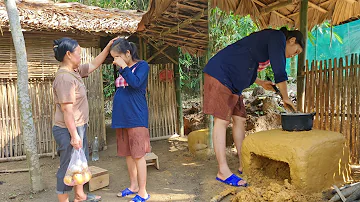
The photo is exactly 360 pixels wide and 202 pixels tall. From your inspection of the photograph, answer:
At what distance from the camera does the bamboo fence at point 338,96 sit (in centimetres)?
336

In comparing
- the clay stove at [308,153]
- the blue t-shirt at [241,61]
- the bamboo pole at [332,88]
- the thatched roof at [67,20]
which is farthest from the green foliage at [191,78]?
the clay stove at [308,153]

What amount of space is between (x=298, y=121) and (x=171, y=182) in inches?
63.9

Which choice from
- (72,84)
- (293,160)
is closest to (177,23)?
(72,84)

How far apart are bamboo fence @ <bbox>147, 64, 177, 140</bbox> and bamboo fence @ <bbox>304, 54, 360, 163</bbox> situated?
3.37m

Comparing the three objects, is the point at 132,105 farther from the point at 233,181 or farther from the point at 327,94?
the point at 327,94

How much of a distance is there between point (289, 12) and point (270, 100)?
190 cm

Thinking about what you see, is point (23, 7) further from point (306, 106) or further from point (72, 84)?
point (306, 106)

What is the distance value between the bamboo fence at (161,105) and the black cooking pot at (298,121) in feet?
12.7

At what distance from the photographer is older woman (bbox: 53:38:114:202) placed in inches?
88.5

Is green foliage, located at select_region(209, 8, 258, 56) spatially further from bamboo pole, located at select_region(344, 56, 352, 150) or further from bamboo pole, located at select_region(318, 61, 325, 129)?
bamboo pole, located at select_region(344, 56, 352, 150)

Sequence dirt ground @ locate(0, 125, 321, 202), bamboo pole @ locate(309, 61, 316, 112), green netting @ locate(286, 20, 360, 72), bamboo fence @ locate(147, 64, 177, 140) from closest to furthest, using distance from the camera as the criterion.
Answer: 1. dirt ground @ locate(0, 125, 321, 202)
2. bamboo pole @ locate(309, 61, 316, 112)
3. bamboo fence @ locate(147, 64, 177, 140)
4. green netting @ locate(286, 20, 360, 72)

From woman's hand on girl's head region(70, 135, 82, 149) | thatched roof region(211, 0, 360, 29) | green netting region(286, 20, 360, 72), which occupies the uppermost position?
green netting region(286, 20, 360, 72)

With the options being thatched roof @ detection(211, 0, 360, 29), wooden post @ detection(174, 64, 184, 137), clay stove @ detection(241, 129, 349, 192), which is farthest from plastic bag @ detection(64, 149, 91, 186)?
wooden post @ detection(174, 64, 184, 137)

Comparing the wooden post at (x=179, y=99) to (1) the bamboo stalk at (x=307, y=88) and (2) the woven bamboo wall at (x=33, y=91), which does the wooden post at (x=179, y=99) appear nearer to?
(2) the woven bamboo wall at (x=33, y=91)
